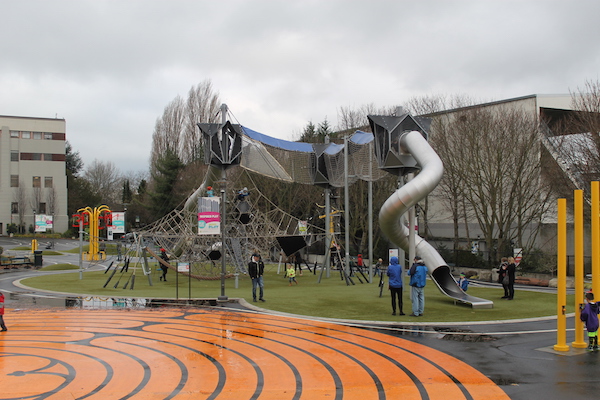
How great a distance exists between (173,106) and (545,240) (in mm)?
→ 52352

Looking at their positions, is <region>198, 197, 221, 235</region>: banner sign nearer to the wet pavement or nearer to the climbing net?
the wet pavement

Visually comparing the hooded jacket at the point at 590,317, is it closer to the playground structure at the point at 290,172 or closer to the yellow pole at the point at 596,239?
the yellow pole at the point at 596,239

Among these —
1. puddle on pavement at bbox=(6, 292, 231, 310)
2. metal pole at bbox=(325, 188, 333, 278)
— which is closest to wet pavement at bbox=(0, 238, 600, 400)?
puddle on pavement at bbox=(6, 292, 231, 310)

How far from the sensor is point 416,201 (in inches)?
772

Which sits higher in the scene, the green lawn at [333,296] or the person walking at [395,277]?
the person walking at [395,277]

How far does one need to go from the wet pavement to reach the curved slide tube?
4563mm

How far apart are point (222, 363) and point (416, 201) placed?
37.0 ft

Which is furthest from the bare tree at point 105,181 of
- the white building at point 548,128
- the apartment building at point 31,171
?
the white building at point 548,128

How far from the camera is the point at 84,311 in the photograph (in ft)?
57.8

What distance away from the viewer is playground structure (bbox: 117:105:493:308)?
68.0ft

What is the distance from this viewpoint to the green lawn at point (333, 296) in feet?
55.2

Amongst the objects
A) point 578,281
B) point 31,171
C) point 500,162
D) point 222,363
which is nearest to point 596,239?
point 578,281

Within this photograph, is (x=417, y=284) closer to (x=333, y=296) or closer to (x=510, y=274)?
(x=333, y=296)

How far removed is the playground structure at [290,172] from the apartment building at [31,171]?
5570cm
